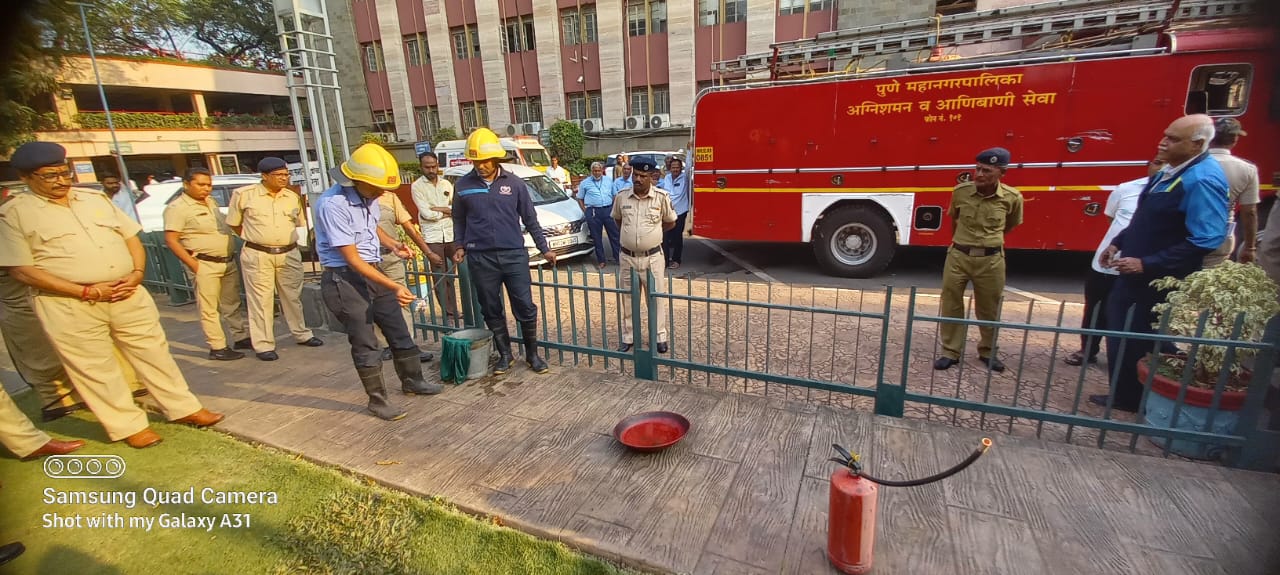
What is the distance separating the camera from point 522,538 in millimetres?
2520

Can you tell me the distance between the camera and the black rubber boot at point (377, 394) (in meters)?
3.62

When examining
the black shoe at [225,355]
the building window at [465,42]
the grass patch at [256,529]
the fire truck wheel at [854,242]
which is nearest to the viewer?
the grass patch at [256,529]

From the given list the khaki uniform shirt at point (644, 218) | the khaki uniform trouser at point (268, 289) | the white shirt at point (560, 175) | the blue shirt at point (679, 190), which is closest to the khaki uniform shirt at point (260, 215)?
the khaki uniform trouser at point (268, 289)

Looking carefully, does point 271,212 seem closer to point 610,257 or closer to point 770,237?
point 610,257

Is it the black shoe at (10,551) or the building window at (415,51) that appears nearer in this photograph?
the black shoe at (10,551)

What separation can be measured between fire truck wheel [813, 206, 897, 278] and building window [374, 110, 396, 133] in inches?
952

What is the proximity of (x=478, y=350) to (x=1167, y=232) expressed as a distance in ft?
14.9

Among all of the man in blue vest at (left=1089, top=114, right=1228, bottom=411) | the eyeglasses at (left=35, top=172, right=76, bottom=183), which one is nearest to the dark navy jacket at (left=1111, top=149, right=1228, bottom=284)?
the man in blue vest at (left=1089, top=114, right=1228, bottom=411)

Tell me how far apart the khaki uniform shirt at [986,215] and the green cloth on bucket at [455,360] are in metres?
3.81

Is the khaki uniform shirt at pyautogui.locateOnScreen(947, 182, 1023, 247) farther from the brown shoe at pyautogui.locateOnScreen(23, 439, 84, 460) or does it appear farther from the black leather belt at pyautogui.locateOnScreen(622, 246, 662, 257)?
the brown shoe at pyautogui.locateOnScreen(23, 439, 84, 460)

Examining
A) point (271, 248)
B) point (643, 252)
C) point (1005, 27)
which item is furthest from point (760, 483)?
point (1005, 27)

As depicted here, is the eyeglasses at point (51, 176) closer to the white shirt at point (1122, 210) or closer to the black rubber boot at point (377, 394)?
the black rubber boot at point (377, 394)

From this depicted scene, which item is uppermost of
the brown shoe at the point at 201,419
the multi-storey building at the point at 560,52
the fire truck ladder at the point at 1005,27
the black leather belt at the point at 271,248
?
the multi-storey building at the point at 560,52

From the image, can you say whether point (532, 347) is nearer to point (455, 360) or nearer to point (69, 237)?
point (455, 360)
